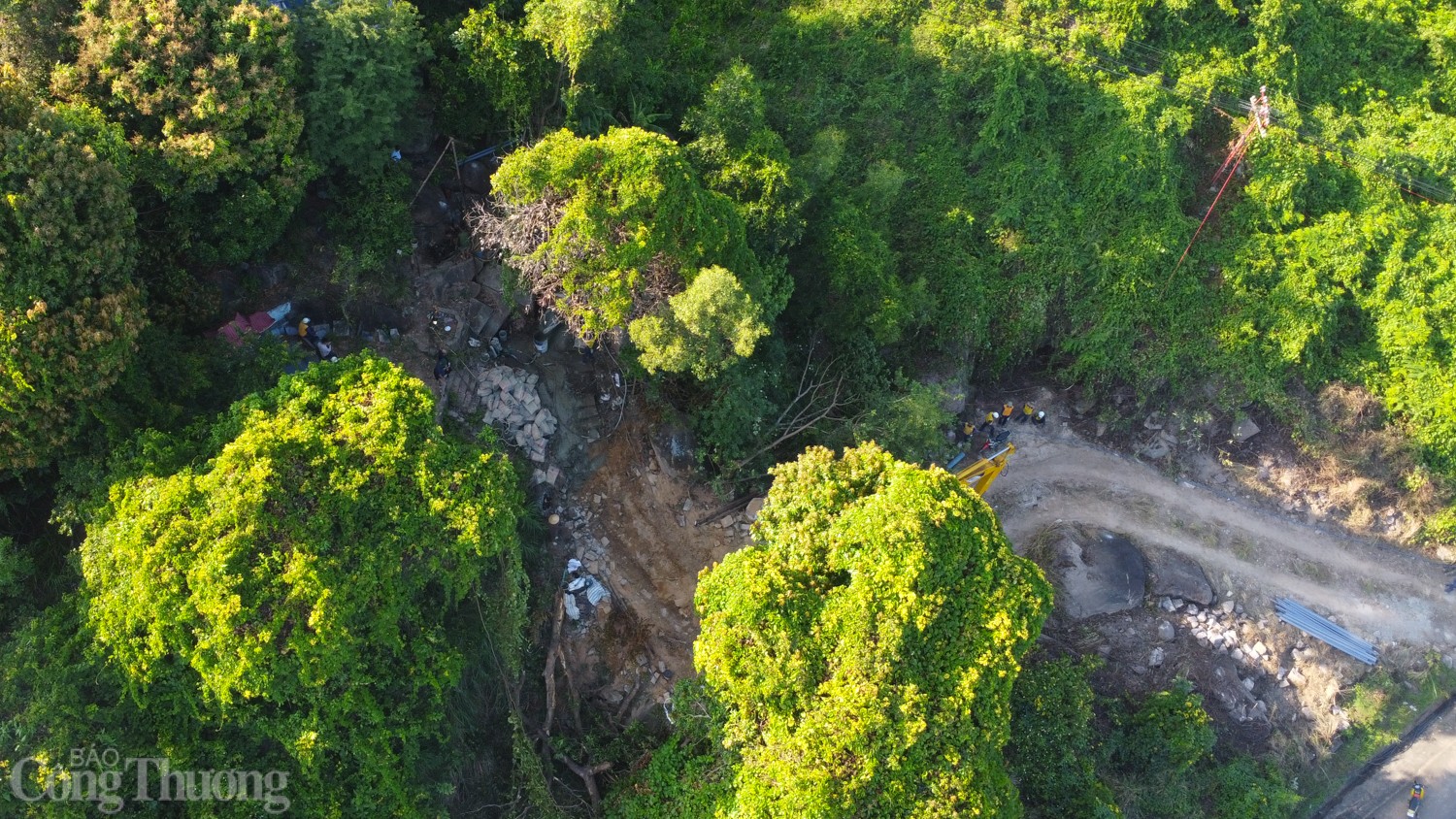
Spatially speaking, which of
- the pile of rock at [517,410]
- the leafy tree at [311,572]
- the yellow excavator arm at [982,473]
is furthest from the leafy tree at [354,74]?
the yellow excavator arm at [982,473]

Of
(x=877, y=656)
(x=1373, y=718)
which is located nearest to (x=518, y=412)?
(x=877, y=656)

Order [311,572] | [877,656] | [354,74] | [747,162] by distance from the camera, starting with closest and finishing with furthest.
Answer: [311,572], [877,656], [354,74], [747,162]

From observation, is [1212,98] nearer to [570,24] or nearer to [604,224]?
[570,24]

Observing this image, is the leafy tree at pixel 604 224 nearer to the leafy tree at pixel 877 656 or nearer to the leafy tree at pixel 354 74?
the leafy tree at pixel 354 74

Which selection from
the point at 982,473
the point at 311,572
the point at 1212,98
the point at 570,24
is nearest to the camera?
the point at 311,572

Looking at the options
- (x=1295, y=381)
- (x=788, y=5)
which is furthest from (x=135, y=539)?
(x=1295, y=381)

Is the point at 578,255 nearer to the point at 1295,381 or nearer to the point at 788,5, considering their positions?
the point at 788,5

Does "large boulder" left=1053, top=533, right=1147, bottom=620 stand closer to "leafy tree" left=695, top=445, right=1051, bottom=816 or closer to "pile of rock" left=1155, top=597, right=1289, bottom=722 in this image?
"pile of rock" left=1155, top=597, right=1289, bottom=722
